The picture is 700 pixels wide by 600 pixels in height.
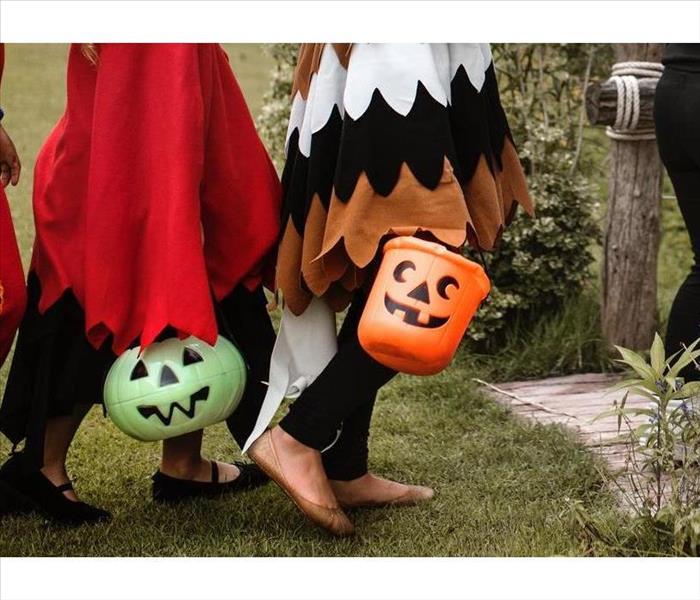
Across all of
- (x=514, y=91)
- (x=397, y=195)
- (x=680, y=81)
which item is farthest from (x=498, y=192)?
(x=514, y=91)

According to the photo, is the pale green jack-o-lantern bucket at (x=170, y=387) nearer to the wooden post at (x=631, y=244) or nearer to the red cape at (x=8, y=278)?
the red cape at (x=8, y=278)

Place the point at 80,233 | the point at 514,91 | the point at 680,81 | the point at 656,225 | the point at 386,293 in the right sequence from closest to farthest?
1. the point at 386,293
2. the point at 80,233
3. the point at 680,81
4. the point at 656,225
5. the point at 514,91

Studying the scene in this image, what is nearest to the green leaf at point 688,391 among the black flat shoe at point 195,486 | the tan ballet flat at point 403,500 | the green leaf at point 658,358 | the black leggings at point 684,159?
the green leaf at point 658,358

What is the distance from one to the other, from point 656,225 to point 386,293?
219cm

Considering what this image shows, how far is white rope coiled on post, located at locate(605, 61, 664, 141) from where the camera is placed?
3.70m

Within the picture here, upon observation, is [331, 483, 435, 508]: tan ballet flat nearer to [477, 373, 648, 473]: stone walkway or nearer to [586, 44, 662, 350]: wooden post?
[477, 373, 648, 473]: stone walkway

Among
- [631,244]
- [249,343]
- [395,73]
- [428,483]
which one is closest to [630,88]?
[631,244]

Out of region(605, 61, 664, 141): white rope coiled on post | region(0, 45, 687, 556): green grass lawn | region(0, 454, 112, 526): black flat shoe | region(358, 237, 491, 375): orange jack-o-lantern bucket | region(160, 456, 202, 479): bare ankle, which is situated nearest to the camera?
region(358, 237, 491, 375): orange jack-o-lantern bucket

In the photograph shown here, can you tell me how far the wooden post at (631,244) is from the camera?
4004 mm

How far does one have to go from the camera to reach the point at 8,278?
7.77ft

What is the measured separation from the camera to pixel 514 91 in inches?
Result: 179

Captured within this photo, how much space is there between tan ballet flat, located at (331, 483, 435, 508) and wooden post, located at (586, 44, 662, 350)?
1.53 m

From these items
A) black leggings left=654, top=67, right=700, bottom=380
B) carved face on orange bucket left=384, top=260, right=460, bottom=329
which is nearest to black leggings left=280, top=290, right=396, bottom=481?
carved face on orange bucket left=384, top=260, right=460, bottom=329

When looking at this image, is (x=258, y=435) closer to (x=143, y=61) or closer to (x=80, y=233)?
(x=80, y=233)
